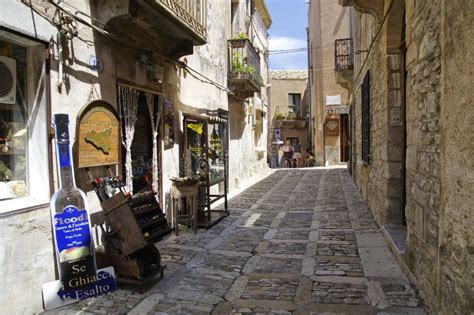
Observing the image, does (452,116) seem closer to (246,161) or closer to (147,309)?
(147,309)

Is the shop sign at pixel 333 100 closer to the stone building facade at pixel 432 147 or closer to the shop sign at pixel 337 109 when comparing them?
the shop sign at pixel 337 109

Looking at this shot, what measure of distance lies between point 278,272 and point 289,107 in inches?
1083

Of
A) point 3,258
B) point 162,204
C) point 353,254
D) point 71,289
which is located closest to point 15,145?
point 3,258

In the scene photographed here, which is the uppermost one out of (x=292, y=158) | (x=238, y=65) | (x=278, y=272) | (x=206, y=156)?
(x=238, y=65)

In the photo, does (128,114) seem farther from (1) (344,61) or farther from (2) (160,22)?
(1) (344,61)

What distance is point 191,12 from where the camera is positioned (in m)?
6.23

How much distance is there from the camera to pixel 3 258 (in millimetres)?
3260

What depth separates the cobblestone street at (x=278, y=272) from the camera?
143 inches

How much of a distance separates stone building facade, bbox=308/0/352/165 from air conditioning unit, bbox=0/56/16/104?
1901 centimetres

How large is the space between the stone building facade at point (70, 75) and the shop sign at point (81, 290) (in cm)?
8

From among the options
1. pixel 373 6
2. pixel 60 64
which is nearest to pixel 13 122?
pixel 60 64

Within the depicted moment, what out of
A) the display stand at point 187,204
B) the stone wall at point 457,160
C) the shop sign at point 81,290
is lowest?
the shop sign at point 81,290

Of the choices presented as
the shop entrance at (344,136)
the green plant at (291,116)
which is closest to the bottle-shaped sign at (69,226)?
the shop entrance at (344,136)

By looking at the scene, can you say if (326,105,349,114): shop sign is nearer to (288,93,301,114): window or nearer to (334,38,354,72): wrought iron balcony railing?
(334,38,354,72): wrought iron balcony railing
